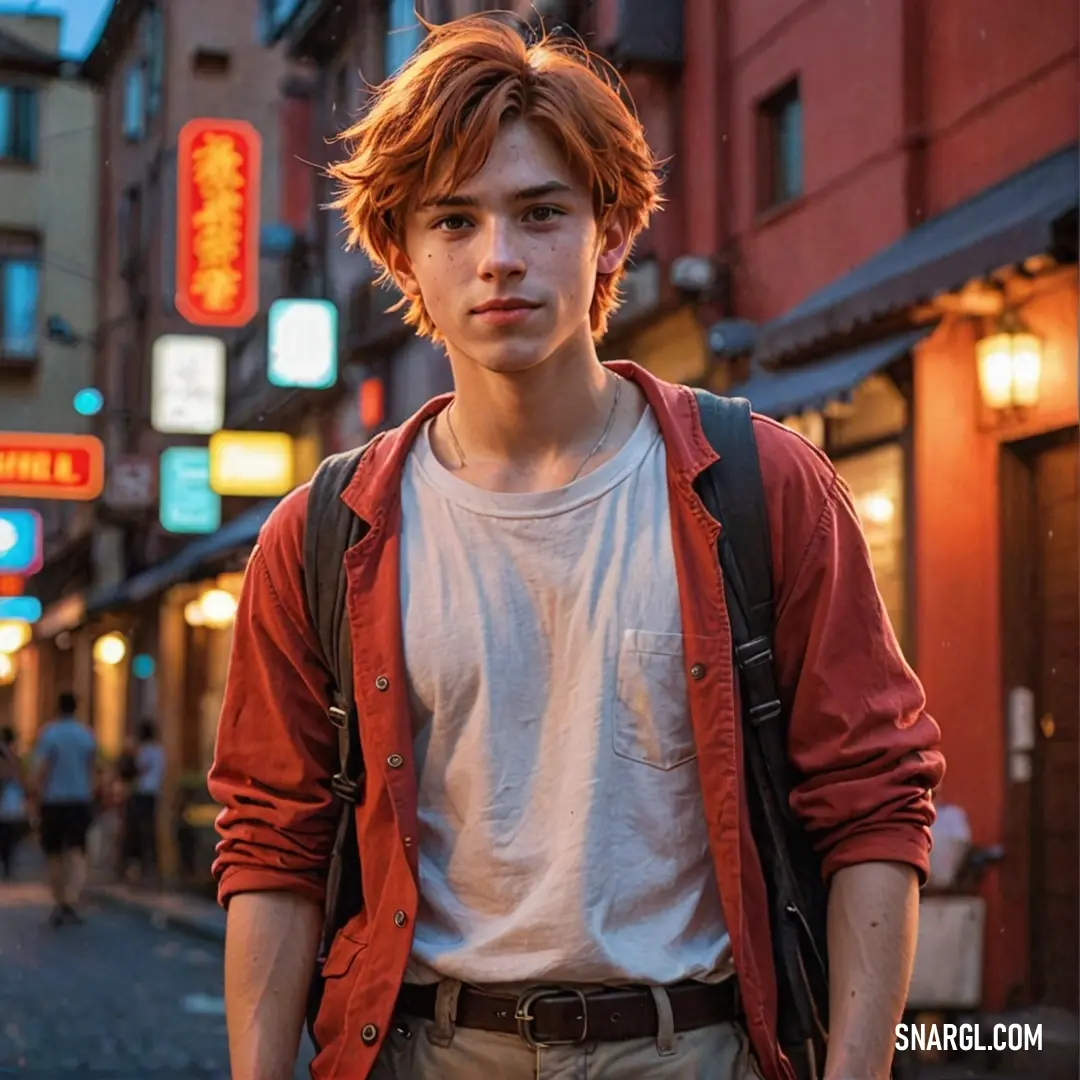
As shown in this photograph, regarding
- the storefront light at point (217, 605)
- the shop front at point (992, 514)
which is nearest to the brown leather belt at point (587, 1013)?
the shop front at point (992, 514)

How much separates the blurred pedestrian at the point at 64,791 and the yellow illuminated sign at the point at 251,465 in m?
4.77

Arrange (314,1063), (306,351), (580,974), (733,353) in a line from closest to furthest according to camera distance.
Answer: (580,974) → (314,1063) → (733,353) → (306,351)

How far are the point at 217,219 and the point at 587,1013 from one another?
19.1 m

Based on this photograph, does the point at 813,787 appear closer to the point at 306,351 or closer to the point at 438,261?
the point at 438,261

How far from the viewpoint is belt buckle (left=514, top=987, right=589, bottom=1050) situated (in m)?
2.37

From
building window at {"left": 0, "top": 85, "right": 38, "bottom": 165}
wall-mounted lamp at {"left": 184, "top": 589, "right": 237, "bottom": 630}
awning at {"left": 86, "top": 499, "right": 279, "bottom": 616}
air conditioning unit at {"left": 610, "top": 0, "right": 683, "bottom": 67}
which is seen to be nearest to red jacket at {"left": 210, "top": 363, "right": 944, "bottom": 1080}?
air conditioning unit at {"left": 610, "top": 0, "right": 683, "bottom": 67}

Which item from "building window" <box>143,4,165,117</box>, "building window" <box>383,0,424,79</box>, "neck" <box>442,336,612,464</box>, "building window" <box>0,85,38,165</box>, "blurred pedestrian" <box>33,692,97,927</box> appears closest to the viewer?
"neck" <box>442,336,612,464</box>

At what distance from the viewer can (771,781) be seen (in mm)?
2432

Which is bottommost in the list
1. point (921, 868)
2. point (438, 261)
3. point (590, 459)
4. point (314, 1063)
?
point (314, 1063)

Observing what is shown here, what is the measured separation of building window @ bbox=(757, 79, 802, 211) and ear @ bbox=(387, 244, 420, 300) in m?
10.5

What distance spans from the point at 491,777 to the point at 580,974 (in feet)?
0.80

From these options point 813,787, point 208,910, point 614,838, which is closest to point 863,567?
point 813,787

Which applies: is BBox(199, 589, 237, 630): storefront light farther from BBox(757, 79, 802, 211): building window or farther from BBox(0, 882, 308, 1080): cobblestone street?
BBox(757, 79, 802, 211): building window

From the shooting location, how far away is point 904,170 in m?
11.2
